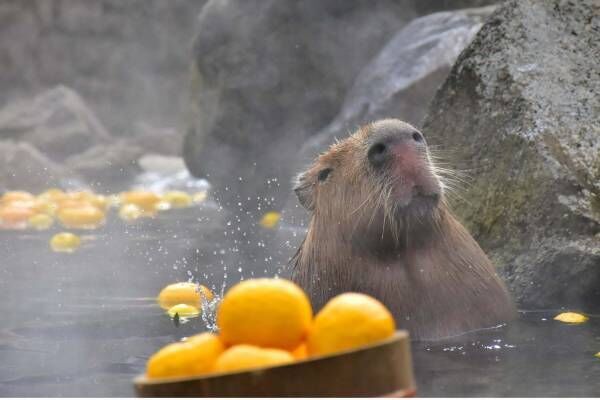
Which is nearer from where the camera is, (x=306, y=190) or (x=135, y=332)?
(x=306, y=190)

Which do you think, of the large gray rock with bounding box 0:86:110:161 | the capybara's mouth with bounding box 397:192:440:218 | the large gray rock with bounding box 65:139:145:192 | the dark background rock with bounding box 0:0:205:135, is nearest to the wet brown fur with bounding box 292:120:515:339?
the capybara's mouth with bounding box 397:192:440:218

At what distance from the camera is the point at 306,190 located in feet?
13.3

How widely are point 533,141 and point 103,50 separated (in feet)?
47.3

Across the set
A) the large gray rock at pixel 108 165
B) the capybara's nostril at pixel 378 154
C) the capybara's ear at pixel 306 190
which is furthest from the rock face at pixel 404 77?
the large gray rock at pixel 108 165

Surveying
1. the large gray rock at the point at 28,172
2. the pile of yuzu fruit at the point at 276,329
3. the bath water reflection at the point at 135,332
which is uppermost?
the large gray rock at the point at 28,172

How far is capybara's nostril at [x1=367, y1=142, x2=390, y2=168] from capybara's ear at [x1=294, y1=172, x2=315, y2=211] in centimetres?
42

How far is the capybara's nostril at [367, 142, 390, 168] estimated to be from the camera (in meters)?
3.63

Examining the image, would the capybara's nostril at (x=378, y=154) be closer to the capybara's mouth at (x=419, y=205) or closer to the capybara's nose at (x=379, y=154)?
the capybara's nose at (x=379, y=154)

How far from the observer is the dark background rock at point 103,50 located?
17.4 metres

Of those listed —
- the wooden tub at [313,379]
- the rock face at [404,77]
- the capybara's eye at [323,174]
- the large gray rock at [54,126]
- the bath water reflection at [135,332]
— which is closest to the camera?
the wooden tub at [313,379]

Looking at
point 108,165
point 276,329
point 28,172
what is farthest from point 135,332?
point 108,165

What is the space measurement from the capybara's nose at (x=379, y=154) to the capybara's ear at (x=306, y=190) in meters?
0.42

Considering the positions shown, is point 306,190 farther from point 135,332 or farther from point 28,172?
point 28,172

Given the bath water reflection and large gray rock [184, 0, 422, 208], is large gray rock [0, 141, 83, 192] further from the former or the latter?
the bath water reflection
